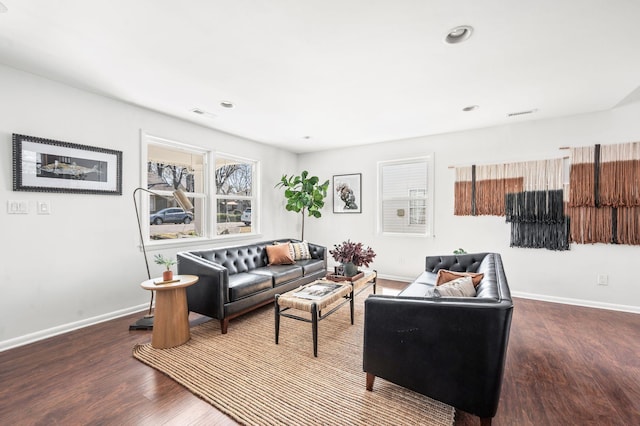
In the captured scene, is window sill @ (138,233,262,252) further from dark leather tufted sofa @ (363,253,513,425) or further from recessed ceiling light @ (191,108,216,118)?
dark leather tufted sofa @ (363,253,513,425)

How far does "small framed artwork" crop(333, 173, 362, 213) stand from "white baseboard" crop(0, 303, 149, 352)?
12.1ft

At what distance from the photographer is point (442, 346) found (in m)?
1.58

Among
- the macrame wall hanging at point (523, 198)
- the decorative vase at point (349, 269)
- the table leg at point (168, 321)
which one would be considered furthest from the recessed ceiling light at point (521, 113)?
the table leg at point (168, 321)

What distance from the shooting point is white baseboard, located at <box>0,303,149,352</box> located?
2517mm

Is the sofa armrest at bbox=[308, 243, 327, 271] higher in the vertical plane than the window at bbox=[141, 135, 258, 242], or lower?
lower

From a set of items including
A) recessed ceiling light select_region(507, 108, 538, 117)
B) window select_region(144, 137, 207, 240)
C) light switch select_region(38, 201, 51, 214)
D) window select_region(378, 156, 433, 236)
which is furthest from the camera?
window select_region(378, 156, 433, 236)

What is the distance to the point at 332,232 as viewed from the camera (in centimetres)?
573

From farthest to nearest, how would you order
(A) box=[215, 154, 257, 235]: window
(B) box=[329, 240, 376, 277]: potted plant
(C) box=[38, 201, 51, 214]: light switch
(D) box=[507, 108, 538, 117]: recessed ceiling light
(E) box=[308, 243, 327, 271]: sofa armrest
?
1. (A) box=[215, 154, 257, 235]: window
2. (E) box=[308, 243, 327, 271]: sofa armrest
3. (D) box=[507, 108, 538, 117]: recessed ceiling light
4. (B) box=[329, 240, 376, 277]: potted plant
5. (C) box=[38, 201, 51, 214]: light switch

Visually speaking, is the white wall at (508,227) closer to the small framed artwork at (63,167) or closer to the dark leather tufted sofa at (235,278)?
the dark leather tufted sofa at (235,278)

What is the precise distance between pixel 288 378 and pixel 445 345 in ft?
3.85

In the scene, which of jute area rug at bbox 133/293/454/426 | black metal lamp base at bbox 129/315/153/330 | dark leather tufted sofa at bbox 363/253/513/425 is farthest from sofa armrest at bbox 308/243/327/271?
dark leather tufted sofa at bbox 363/253/513/425

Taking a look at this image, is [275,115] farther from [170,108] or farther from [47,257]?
[47,257]

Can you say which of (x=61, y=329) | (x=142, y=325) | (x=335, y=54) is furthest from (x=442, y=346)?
(x=61, y=329)

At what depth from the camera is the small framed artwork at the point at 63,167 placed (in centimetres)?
259
